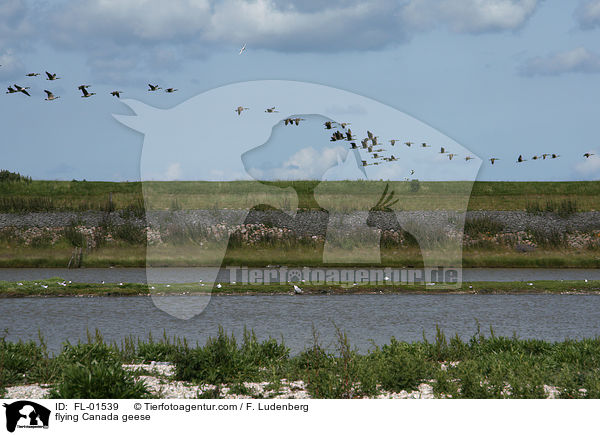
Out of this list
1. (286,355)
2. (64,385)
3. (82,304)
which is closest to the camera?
(64,385)

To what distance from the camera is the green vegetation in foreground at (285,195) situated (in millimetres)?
53156

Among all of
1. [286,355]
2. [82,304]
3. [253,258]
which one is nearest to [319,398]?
[286,355]

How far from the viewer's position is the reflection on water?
1977 centimetres

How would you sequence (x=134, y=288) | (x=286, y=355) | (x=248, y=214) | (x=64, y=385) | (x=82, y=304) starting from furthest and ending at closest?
(x=248, y=214) < (x=134, y=288) < (x=82, y=304) < (x=286, y=355) < (x=64, y=385)

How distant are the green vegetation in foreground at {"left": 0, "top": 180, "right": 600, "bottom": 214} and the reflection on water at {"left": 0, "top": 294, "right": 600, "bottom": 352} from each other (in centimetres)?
2382

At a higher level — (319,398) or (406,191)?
(406,191)

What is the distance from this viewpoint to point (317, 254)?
142ft

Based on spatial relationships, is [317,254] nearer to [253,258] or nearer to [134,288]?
[253,258]

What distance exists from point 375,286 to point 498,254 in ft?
55.2

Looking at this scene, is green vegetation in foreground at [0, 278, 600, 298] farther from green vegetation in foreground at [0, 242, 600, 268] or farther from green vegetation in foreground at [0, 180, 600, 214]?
green vegetation in foreground at [0, 180, 600, 214]

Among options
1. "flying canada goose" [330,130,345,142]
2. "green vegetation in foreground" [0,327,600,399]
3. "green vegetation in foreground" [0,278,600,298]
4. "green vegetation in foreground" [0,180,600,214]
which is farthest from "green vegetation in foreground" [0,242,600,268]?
"green vegetation in foreground" [0,327,600,399]
